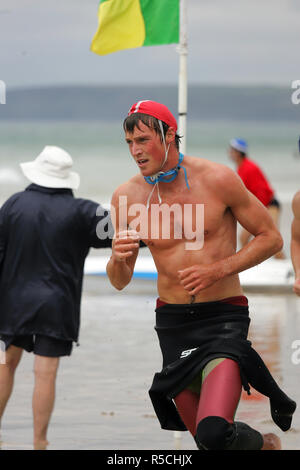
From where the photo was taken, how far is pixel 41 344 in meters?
7.46

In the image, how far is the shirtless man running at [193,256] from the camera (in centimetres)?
591

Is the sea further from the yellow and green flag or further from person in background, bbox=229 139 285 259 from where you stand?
the yellow and green flag

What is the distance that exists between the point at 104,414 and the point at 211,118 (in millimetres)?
97151

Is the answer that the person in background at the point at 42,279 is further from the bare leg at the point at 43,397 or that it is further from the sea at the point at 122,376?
the sea at the point at 122,376

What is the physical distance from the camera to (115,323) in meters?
12.5

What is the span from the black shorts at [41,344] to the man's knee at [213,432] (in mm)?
1989

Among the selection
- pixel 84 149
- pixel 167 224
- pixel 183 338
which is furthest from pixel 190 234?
pixel 84 149

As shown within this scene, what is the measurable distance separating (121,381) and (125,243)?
12.3ft

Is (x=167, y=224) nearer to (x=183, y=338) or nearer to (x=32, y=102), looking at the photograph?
(x=183, y=338)

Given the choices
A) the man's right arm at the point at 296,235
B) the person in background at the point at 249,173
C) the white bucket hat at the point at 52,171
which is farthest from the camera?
the person in background at the point at 249,173

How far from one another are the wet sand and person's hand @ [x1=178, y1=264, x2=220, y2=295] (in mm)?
1870

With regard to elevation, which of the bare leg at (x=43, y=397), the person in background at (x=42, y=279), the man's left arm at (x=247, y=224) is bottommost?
the bare leg at (x=43, y=397)

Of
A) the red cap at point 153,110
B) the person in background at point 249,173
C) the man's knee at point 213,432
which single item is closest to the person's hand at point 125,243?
the red cap at point 153,110

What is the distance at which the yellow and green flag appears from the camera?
8.77 metres
